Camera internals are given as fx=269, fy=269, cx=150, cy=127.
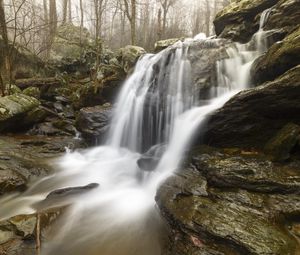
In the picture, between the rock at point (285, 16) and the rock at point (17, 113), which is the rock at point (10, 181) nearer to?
the rock at point (17, 113)

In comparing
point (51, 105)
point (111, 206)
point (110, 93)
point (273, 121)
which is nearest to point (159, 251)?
point (111, 206)

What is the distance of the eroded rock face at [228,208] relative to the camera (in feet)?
9.90

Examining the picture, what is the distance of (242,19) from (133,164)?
6590 mm

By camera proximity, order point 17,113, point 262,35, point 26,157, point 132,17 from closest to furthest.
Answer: point 26,157 → point 17,113 → point 262,35 → point 132,17

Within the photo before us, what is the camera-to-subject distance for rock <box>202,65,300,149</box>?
450cm

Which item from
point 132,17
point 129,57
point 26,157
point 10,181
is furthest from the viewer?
point 132,17

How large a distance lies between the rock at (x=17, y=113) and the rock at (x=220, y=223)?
5579mm

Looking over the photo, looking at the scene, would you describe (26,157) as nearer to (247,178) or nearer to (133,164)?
(133,164)

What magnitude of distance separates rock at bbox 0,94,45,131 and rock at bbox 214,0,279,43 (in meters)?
6.86

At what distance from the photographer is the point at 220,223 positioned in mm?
3262

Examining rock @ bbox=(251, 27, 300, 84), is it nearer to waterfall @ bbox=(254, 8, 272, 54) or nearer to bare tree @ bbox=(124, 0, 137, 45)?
waterfall @ bbox=(254, 8, 272, 54)

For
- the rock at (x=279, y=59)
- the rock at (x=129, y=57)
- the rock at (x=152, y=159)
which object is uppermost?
the rock at (x=129, y=57)

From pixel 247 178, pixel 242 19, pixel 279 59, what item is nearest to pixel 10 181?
pixel 247 178

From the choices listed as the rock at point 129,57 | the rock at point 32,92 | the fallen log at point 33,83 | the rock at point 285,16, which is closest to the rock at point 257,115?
the rock at point 285,16
